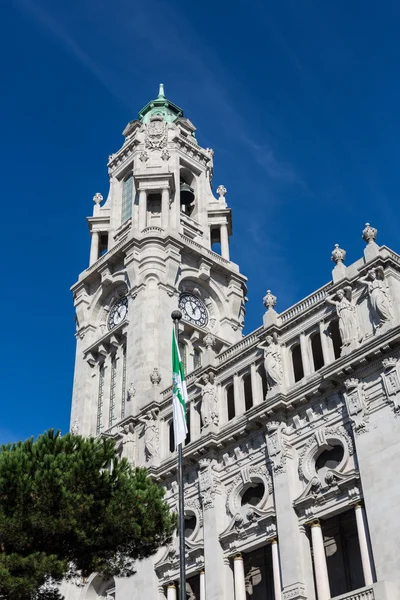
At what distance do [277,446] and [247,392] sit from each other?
635 centimetres

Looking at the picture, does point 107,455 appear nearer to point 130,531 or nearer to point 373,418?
point 130,531

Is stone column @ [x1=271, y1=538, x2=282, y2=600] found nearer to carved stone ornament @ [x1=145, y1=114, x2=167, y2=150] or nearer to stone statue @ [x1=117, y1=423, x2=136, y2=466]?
stone statue @ [x1=117, y1=423, x2=136, y2=466]

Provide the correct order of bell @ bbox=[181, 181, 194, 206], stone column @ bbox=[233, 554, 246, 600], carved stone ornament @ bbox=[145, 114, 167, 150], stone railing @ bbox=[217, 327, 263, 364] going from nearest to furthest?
stone column @ bbox=[233, 554, 246, 600]
stone railing @ bbox=[217, 327, 263, 364]
bell @ bbox=[181, 181, 194, 206]
carved stone ornament @ bbox=[145, 114, 167, 150]

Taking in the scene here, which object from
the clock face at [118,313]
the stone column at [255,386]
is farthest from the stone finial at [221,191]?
the stone column at [255,386]

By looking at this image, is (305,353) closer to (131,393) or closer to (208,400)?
(208,400)

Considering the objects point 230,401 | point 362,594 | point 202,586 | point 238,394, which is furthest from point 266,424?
point 362,594

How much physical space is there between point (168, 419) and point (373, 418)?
16.3 m

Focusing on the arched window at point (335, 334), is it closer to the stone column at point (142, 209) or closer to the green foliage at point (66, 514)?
the green foliage at point (66, 514)

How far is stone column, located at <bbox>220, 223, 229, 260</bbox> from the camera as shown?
224ft

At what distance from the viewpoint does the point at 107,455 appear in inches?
1226

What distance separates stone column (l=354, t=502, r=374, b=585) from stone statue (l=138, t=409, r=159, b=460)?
1586cm

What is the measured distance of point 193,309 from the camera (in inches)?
2466

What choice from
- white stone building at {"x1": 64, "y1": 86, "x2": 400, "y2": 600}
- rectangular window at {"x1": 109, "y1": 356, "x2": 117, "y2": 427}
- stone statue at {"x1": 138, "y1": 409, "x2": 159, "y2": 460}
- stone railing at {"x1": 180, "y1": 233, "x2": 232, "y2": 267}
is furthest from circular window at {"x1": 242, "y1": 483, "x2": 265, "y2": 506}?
stone railing at {"x1": 180, "y1": 233, "x2": 232, "y2": 267}

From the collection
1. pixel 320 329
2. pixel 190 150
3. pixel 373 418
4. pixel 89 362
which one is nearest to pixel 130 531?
pixel 373 418
